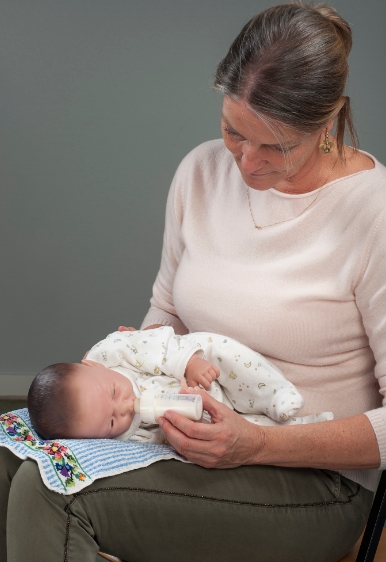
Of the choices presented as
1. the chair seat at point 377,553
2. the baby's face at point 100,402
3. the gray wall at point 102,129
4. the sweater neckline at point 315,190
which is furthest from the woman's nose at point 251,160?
the gray wall at point 102,129

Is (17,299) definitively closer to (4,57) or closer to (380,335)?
(4,57)

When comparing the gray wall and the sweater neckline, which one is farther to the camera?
the gray wall

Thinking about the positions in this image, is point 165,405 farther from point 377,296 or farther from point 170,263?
point 170,263

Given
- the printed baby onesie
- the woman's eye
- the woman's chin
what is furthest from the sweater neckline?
the printed baby onesie

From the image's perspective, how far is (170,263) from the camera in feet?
6.64

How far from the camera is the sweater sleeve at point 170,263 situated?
1.94 m

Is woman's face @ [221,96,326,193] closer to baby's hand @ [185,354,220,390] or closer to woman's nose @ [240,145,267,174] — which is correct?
woman's nose @ [240,145,267,174]

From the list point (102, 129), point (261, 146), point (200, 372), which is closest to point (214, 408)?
point (200, 372)

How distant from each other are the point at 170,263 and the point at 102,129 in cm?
169

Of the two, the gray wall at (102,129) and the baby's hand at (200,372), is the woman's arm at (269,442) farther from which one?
the gray wall at (102,129)

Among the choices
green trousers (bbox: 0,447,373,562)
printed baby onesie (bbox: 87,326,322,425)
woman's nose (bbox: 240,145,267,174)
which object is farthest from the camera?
printed baby onesie (bbox: 87,326,322,425)

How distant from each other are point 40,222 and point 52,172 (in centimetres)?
25

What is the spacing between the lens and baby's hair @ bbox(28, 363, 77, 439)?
1.44m

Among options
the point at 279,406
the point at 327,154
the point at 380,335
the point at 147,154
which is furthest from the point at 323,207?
the point at 147,154
